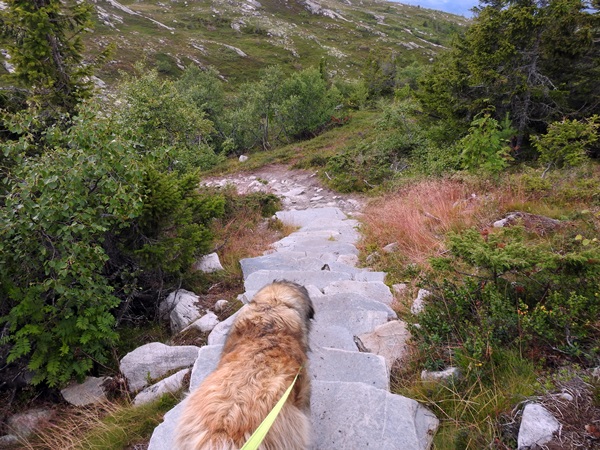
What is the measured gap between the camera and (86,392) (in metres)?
3.87

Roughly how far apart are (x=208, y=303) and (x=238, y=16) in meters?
94.7

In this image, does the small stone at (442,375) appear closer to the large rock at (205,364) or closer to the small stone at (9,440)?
the large rock at (205,364)

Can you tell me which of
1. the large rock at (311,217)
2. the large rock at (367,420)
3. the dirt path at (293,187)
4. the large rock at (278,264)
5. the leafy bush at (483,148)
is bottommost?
the dirt path at (293,187)

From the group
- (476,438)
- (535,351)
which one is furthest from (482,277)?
(476,438)

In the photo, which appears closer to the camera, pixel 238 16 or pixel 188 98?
pixel 188 98

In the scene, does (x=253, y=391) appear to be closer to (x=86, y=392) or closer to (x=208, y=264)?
(x=86, y=392)

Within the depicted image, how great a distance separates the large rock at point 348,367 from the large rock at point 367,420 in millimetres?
272

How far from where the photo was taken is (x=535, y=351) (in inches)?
103

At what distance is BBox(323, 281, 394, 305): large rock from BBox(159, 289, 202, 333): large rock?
1.93 m

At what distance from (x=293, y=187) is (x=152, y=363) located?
12.2 meters

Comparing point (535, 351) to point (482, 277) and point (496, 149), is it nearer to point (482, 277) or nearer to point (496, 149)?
point (482, 277)

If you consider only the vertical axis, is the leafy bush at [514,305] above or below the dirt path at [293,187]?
above

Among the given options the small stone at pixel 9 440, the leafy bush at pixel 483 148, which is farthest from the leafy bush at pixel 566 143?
the small stone at pixel 9 440

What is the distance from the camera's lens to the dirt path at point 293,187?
12812 millimetres
